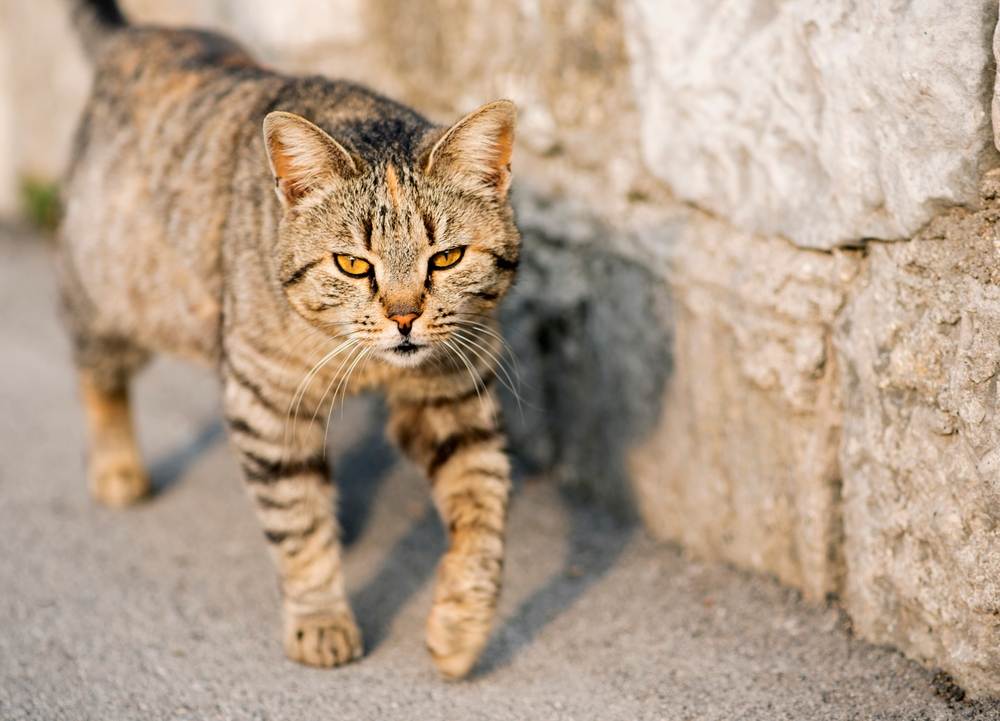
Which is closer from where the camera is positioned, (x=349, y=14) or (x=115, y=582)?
(x=115, y=582)

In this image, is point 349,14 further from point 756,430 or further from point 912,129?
point 912,129

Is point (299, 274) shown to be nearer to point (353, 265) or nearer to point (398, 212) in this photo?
point (353, 265)

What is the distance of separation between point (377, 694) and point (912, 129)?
1.76 m

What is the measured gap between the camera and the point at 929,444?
241 centimetres

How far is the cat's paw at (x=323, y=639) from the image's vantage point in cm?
282

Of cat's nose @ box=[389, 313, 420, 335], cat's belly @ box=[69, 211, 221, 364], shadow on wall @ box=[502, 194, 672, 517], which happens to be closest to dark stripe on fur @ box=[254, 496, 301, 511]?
cat's belly @ box=[69, 211, 221, 364]

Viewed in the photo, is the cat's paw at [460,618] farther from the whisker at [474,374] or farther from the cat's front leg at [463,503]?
the whisker at [474,374]

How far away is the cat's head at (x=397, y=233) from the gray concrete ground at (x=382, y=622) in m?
0.85

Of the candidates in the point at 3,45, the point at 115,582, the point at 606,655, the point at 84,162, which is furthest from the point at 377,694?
the point at 3,45

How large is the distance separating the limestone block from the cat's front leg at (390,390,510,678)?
64 centimetres

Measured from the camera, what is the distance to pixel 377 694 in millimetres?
2686

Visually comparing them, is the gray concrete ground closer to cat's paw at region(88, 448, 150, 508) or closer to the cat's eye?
cat's paw at region(88, 448, 150, 508)

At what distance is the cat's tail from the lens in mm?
4148

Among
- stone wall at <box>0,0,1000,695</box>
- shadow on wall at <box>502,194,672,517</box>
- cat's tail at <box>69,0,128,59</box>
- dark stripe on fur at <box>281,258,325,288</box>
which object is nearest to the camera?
stone wall at <box>0,0,1000,695</box>
